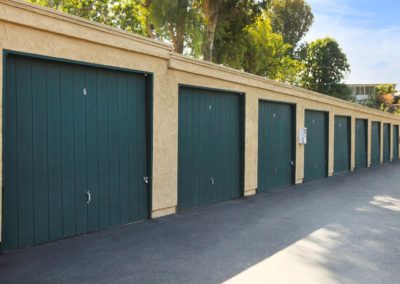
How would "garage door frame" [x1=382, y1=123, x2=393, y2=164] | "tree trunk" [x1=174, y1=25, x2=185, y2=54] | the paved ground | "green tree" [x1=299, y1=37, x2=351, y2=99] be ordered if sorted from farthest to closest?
"green tree" [x1=299, y1=37, x2=351, y2=99] → "garage door frame" [x1=382, y1=123, x2=393, y2=164] → "tree trunk" [x1=174, y1=25, x2=185, y2=54] → the paved ground

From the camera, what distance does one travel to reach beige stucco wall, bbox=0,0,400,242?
501 cm

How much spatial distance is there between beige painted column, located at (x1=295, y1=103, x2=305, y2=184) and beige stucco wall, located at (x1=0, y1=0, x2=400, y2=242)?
1.05 meters

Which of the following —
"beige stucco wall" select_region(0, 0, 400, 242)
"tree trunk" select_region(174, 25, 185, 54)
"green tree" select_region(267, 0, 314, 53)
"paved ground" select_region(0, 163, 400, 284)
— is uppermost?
"green tree" select_region(267, 0, 314, 53)

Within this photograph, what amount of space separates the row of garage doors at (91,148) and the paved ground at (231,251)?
0.35 meters

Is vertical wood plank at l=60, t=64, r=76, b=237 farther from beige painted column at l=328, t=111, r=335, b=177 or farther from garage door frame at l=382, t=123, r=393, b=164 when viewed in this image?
garage door frame at l=382, t=123, r=393, b=164

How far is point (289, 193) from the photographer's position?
34.9 feet

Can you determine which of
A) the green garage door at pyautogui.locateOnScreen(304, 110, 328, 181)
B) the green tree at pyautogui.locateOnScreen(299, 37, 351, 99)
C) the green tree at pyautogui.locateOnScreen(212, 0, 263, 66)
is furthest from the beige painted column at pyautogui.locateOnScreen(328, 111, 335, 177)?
the green tree at pyautogui.locateOnScreen(299, 37, 351, 99)

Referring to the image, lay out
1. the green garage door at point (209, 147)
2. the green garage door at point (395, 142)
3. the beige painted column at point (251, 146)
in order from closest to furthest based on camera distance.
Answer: the green garage door at point (209, 147) < the beige painted column at point (251, 146) < the green garage door at point (395, 142)

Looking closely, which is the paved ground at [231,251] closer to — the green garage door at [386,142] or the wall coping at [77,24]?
the wall coping at [77,24]

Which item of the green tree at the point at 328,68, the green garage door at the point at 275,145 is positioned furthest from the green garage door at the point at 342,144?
the green tree at the point at 328,68

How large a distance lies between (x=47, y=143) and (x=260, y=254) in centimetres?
330

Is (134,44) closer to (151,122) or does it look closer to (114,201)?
(151,122)

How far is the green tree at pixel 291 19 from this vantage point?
44312mm

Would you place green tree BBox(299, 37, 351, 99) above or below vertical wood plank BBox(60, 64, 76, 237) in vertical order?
above
